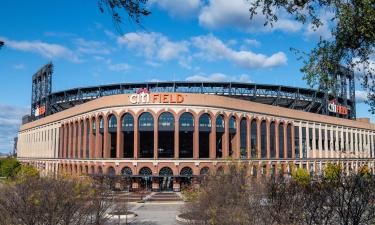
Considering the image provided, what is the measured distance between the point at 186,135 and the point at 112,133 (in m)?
15.6

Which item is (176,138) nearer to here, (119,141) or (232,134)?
(119,141)

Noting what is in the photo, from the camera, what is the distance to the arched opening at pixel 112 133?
3287 inches

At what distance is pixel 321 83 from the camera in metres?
17.0

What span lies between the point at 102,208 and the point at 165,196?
39262 mm

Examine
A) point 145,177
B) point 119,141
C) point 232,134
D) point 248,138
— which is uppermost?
point 232,134

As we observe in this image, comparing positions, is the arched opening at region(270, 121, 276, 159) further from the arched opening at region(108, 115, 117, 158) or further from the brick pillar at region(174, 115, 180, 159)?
the arched opening at region(108, 115, 117, 158)

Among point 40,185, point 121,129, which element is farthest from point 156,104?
point 40,185

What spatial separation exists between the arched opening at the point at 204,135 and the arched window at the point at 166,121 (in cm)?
561

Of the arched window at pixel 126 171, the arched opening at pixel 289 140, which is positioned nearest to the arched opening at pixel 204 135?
the arched window at pixel 126 171

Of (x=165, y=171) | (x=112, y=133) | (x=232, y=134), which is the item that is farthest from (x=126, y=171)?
(x=232, y=134)

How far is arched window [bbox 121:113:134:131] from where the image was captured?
8126cm

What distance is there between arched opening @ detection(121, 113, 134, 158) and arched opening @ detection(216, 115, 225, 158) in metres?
16.8

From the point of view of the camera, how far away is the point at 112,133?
86188mm

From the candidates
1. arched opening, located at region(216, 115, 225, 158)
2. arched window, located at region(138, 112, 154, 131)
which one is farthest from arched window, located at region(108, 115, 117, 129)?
arched opening, located at region(216, 115, 225, 158)
